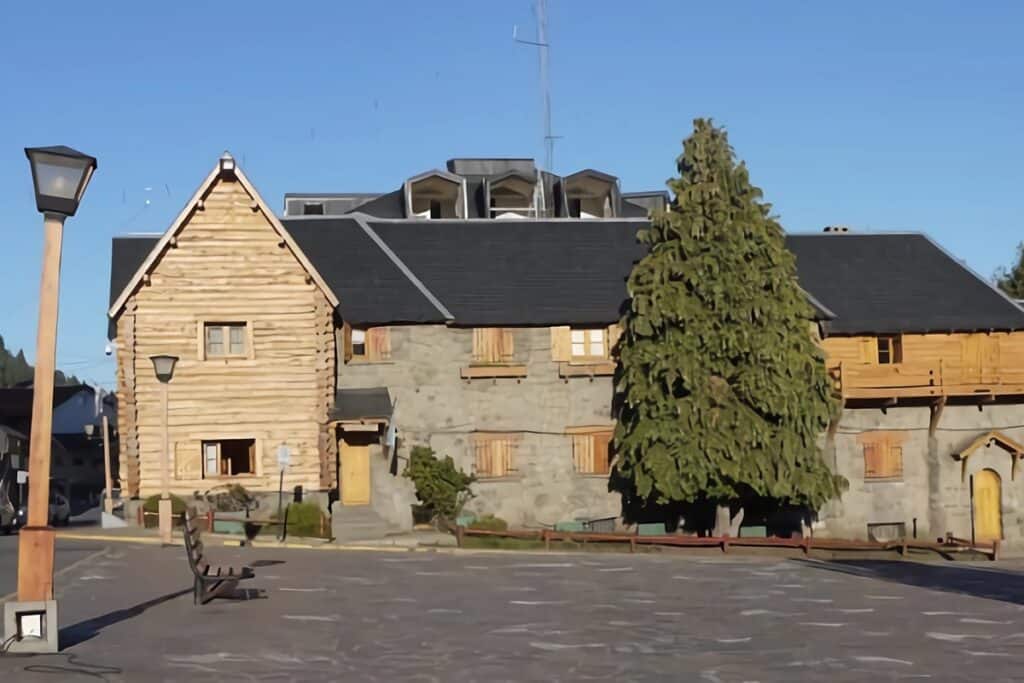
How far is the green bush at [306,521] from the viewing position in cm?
3575

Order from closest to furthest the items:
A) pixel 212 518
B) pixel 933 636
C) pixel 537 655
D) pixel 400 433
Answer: pixel 537 655 → pixel 933 636 → pixel 212 518 → pixel 400 433

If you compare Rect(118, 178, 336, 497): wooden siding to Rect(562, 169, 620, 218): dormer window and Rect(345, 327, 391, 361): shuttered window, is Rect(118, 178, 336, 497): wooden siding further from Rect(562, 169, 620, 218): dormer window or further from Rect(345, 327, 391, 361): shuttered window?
Rect(562, 169, 620, 218): dormer window

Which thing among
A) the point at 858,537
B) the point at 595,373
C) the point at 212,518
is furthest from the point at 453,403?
the point at 858,537

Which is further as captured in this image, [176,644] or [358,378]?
[358,378]

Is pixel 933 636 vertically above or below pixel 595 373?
below

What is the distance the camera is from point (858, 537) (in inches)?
1630

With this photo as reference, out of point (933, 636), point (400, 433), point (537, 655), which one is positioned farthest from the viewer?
point (400, 433)

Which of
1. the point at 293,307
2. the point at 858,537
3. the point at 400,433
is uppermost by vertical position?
the point at 293,307

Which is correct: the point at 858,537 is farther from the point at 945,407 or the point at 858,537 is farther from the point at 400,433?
the point at 400,433

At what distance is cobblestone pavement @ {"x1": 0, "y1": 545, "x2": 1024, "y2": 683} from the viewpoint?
13383mm

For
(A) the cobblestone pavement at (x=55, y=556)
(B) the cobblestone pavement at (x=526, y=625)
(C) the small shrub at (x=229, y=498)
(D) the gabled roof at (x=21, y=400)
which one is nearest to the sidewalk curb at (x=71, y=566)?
(A) the cobblestone pavement at (x=55, y=556)

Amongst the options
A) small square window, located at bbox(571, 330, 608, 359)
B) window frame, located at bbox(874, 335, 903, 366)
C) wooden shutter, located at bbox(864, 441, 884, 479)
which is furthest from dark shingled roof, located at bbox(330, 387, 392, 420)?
window frame, located at bbox(874, 335, 903, 366)

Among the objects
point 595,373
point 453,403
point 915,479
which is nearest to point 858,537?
point 915,479

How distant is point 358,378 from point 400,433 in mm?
2022
